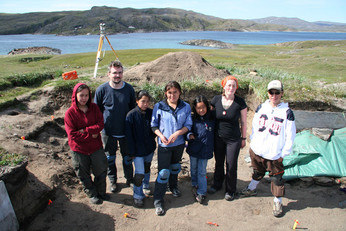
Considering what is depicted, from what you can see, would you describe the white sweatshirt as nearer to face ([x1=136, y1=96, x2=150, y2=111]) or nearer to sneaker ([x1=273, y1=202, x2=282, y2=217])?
sneaker ([x1=273, y1=202, x2=282, y2=217])

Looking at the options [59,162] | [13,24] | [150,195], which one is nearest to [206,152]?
[150,195]

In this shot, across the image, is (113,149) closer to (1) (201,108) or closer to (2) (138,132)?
(2) (138,132)

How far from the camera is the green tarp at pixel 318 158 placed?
496 cm

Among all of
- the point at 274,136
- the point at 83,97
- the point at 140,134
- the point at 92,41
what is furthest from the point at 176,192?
the point at 92,41

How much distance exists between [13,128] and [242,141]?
17.7 feet

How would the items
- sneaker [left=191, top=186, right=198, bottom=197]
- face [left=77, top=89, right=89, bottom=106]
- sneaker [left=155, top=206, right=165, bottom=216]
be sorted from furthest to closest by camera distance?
sneaker [left=191, top=186, right=198, bottom=197]
sneaker [left=155, top=206, right=165, bottom=216]
face [left=77, top=89, right=89, bottom=106]

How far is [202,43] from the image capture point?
53.6 m

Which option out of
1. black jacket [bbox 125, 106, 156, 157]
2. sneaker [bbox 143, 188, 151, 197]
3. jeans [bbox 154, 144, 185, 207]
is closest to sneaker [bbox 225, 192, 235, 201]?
jeans [bbox 154, 144, 185, 207]

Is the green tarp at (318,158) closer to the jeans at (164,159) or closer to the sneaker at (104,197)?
the jeans at (164,159)

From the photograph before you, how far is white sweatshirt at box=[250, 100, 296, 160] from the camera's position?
12.2 feet

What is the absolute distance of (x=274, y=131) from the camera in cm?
381

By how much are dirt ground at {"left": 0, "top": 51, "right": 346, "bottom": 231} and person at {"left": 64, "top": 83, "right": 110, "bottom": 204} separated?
50 cm

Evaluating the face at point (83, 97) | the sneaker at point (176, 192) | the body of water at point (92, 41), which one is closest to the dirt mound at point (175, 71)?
the sneaker at point (176, 192)

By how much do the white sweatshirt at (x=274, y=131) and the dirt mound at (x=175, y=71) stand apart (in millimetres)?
4524
